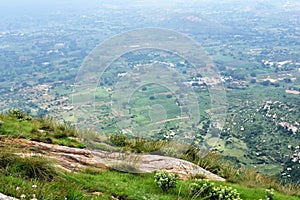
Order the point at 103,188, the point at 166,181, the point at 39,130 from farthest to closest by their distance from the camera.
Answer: the point at 39,130 < the point at 166,181 < the point at 103,188

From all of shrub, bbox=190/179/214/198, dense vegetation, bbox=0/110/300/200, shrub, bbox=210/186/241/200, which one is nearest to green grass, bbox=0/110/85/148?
dense vegetation, bbox=0/110/300/200

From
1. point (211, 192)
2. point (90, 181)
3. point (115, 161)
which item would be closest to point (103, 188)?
point (90, 181)

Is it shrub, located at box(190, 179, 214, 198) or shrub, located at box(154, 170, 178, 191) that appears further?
shrub, located at box(154, 170, 178, 191)

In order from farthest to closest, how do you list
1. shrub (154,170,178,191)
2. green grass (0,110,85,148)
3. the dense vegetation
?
green grass (0,110,85,148)
shrub (154,170,178,191)
the dense vegetation

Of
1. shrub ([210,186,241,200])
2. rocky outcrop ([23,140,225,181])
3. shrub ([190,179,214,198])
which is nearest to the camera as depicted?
shrub ([210,186,241,200])

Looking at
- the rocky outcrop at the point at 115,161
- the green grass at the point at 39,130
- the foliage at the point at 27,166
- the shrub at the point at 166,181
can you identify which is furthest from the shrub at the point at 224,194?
the green grass at the point at 39,130

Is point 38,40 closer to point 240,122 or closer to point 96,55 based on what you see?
point 240,122

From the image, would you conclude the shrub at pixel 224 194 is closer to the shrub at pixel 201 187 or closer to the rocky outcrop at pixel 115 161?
the shrub at pixel 201 187

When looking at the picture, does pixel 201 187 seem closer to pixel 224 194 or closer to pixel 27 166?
pixel 224 194

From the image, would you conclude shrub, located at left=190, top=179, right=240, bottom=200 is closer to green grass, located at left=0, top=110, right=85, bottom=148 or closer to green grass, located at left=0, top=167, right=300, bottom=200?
green grass, located at left=0, top=167, right=300, bottom=200
